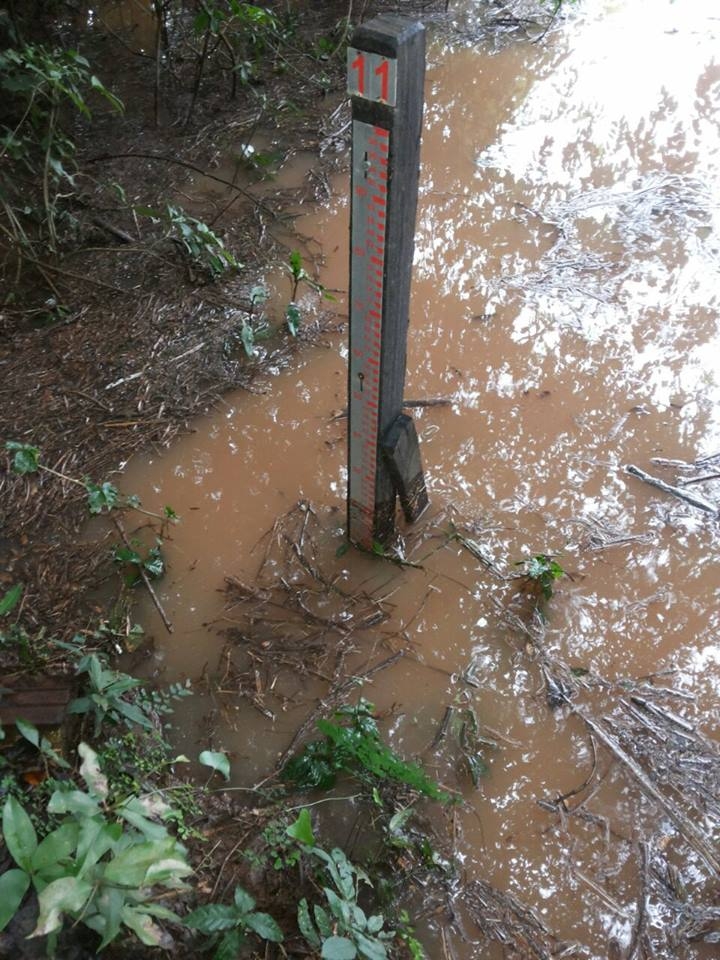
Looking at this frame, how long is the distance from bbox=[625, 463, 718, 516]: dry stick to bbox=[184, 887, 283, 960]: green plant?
2029 millimetres

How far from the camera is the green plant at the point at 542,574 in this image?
7.74 feet

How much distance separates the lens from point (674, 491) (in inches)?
108

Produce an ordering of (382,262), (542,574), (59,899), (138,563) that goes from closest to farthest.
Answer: (59,899)
(382,262)
(542,574)
(138,563)

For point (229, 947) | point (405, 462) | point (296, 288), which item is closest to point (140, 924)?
point (229, 947)

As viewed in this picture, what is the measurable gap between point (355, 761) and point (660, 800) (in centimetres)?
88

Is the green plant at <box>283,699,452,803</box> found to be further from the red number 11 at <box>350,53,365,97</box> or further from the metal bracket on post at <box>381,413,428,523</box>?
the red number 11 at <box>350,53,365,97</box>

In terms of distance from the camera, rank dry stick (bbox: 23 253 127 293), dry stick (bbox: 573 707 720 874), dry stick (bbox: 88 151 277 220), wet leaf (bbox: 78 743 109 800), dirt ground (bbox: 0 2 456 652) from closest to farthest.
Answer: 1. wet leaf (bbox: 78 743 109 800)
2. dry stick (bbox: 573 707 720 874)
3. dirt ground (bbox: 0 2 456 652)
4. dry stick (bbox: 23 253 127 293)
5. dry stick (bbox: 88 151 277 220)

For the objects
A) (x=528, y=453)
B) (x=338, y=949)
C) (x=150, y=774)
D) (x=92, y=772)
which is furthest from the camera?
(x=528, y=453)

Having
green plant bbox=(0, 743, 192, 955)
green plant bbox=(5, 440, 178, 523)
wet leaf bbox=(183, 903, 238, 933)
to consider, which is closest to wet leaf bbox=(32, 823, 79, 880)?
green plant bbox=(0, 743, 192, 955)

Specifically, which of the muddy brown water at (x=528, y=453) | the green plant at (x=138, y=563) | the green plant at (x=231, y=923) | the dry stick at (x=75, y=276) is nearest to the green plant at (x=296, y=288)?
the muddy brown water at (x=528, y=453)

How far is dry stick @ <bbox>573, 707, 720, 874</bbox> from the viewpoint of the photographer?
1.95 meters

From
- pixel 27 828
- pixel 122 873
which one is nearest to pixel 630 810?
pixel 122 873

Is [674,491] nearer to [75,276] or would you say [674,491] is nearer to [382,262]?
[382,262]

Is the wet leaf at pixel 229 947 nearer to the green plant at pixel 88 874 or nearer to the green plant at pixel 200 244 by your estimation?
the green plant at pixel 88 874
